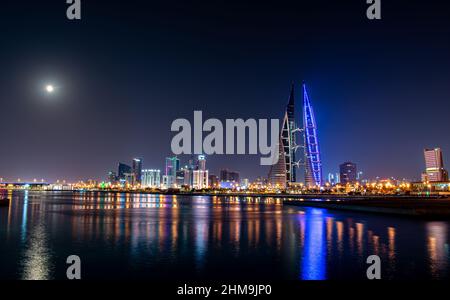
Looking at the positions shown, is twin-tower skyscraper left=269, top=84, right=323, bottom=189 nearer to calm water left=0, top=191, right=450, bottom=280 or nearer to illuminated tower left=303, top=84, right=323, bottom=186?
illuminated tower left=303, top=84, right=323, bottom=186

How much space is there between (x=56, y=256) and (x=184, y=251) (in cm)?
469

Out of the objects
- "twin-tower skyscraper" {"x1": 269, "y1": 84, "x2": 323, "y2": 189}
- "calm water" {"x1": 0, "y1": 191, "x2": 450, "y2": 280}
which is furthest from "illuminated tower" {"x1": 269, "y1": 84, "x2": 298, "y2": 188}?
"calm water" {"x1": 0, "y1": 191, "x2": 450, "y2": 280}

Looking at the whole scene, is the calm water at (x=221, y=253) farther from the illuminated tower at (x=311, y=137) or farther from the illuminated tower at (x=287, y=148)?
the illuminated tower at (x=287, y=148)

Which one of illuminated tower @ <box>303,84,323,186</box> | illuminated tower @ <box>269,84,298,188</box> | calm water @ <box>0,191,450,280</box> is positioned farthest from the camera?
illuminated tower @ <box>269,84,298,188</box>

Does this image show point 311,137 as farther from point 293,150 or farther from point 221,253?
point 221,253

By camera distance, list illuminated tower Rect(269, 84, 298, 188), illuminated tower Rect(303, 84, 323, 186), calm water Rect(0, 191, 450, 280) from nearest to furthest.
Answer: calm water Rect(0, 191, 450, 280)
illuminated tower Rect(303, 84, 323, 186)
illuminated tower Rect(269, 84, 298, 188)

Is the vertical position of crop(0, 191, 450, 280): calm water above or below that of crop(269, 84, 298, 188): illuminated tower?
below

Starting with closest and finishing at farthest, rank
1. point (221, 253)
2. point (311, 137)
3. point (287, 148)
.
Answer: point (221, 253)
point (311, 137)
point (287, 148)

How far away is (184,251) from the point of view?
14930 mm

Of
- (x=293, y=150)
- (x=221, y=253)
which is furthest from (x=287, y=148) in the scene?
(x=221, y=253)
